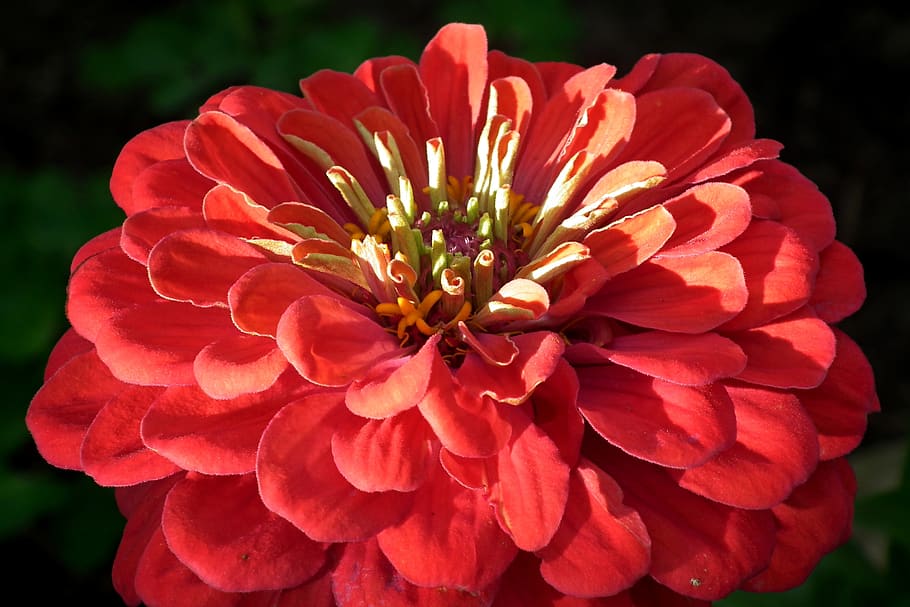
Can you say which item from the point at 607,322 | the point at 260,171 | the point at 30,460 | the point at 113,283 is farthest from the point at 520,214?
the point at 30,460

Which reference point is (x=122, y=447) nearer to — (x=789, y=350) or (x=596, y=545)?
(x=596, y=545)

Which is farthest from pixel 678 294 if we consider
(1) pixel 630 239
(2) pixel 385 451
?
(2) pixel 385 451

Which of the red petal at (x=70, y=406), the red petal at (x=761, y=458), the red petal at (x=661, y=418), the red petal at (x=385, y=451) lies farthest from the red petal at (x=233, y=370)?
the red petal at (x=761, y=458)

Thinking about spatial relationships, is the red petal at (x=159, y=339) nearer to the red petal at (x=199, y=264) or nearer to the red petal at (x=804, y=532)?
the red petal at (x=199, y=264)

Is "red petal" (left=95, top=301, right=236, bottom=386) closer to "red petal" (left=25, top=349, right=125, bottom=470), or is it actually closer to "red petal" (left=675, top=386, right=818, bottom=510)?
"red petal" (left=25, top=349, right=125, bottom=470)

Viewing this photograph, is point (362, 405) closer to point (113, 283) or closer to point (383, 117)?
point (113, 283)

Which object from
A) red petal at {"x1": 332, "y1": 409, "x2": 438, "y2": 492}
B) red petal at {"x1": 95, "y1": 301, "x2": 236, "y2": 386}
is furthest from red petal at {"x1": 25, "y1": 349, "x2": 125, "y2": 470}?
red petal at {"x1": 332, "y1": 409, "x2": 438, "y2": 492}
